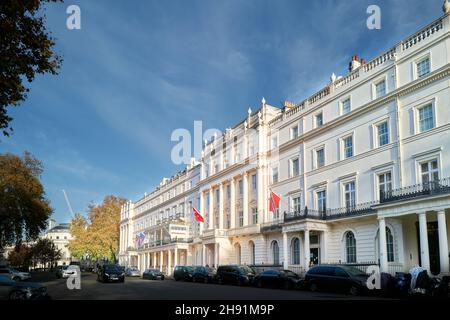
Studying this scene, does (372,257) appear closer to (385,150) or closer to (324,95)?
(385,150)

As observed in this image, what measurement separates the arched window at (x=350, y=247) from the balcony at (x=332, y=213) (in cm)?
152

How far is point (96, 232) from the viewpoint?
77812 millimetres

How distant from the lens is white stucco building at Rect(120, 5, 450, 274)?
84.4 ft

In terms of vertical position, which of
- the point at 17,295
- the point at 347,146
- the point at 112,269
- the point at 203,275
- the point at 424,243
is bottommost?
the point at 203,275

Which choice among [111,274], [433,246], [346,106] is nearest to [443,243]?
[433,246]

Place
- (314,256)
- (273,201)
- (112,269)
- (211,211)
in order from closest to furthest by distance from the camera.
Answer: (112,269) → (314,256) → (273,201) → (211,211)

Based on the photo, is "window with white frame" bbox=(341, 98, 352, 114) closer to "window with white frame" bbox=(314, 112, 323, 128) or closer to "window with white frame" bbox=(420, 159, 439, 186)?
"window with white frame" bbox=(314, 112, 323, 128)

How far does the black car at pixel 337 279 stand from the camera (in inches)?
834

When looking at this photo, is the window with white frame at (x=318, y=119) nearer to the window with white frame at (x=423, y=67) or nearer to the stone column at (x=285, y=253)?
the stone column at (x=285, y=253)

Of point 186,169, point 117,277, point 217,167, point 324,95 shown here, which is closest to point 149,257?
point 186,169

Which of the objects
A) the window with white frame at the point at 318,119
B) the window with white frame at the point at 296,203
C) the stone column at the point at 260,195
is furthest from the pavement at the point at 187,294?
the stone column at the point at 260,195

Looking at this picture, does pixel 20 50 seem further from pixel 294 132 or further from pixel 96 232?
pixel 96 232

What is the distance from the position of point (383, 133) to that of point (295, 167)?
10011 mm

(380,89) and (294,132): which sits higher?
(380,89)
